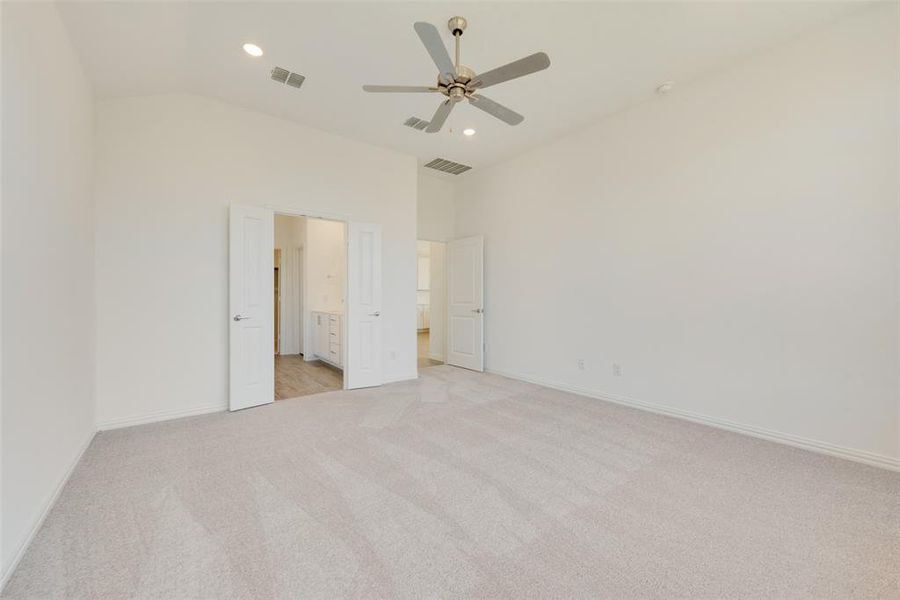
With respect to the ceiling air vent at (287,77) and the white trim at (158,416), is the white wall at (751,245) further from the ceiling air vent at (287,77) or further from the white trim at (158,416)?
the white trim at (158,416)

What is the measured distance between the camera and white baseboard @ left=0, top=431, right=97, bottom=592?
1518 mm

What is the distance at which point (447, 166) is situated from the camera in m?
5.65

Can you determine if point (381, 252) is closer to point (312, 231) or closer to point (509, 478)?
point (312, 231)

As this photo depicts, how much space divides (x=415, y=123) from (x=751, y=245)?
3.56 meters

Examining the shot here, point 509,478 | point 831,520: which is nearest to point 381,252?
point 509,478

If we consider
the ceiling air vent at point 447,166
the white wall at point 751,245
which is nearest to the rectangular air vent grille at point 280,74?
the ceiling air vent at point 447,166

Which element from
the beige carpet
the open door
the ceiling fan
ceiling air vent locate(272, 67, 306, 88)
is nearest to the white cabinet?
the open door

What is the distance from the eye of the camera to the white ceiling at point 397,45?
2.48 metres

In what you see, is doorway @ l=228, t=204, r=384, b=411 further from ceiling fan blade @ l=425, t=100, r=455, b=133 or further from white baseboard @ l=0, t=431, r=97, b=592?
ceiling fan blade @ l=425, t=100, r=455, b=133

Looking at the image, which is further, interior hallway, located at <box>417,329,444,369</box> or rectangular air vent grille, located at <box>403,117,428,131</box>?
interior hallway, located at <box>417,329,444,369</box>

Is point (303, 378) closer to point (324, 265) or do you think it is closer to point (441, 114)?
point (324, 265)

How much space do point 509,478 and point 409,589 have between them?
105 cm

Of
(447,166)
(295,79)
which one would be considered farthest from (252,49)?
(447,166)

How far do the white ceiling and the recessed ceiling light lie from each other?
51mm
